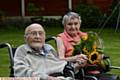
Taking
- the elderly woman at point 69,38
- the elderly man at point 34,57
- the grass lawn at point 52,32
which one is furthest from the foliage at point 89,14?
the elderly man at point 34,57

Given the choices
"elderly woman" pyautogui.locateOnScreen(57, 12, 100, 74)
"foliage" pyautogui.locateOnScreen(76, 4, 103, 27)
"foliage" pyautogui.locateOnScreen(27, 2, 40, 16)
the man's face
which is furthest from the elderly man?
"foliage" pyautogui.locateOnScreen(27, 2, 40, 16)

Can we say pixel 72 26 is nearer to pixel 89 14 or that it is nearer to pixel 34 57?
pixel 34 57

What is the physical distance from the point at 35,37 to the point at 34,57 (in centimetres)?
21

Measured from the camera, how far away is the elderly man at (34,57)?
503cm

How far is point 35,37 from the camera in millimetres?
5145

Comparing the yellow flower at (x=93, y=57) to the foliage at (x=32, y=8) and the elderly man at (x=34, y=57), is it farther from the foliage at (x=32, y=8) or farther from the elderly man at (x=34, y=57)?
the foliage at (x=32, y=8)

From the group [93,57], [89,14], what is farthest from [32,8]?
[93,57]

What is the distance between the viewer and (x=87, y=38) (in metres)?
6.09

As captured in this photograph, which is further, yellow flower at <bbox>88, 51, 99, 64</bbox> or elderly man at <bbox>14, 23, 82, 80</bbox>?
yellow flower at <bbox>88, 51, 99, 64</bbox>

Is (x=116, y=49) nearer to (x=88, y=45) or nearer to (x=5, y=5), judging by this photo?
(x=88, y=45)

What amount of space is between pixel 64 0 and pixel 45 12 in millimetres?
1055

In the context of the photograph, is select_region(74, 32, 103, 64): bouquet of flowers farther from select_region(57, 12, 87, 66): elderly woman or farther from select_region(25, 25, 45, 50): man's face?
select_region(25, 25, 45, 50): man's face

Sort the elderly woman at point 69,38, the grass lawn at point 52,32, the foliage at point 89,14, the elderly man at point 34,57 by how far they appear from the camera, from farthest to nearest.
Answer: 1. the foliage at point 89,14
2. the grass lawn at point 52,32
3. the elderly woman at point 69,38
4. the elderly man at point 34,57

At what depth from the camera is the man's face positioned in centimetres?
515
